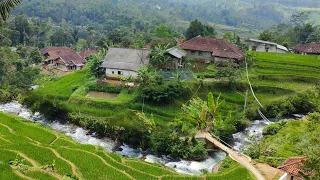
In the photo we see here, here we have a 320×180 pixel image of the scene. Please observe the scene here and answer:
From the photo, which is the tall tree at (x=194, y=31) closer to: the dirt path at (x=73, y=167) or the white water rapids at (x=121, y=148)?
the white water rapids at (x=121, y=148)

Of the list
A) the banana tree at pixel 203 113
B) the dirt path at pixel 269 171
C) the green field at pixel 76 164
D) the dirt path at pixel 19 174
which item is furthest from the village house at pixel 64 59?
the dirt path at pixel 19 174

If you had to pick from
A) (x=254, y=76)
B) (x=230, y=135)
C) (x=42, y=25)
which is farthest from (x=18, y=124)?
(x=42, y=25)

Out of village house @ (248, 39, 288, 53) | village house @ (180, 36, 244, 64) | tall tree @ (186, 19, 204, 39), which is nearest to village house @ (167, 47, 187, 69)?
village house @ (180, 36, 244, 64)

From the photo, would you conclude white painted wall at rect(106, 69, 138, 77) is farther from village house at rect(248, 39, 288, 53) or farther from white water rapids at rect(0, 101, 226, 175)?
village house at rect(248, 39, 288, 53)

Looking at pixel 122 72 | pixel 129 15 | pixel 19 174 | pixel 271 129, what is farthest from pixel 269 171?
pixel 129 15

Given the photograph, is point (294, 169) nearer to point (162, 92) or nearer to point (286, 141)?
point (286, 141)
